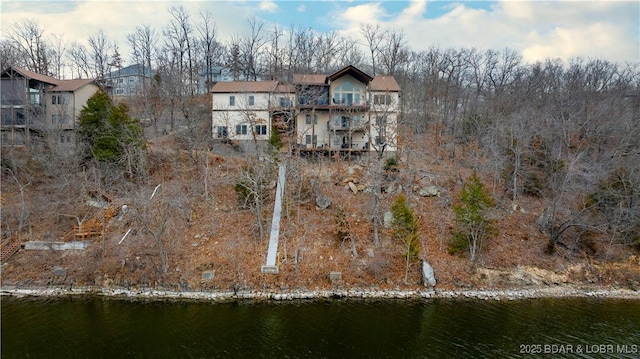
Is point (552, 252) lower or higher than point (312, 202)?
lower

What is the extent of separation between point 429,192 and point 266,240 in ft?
44.6

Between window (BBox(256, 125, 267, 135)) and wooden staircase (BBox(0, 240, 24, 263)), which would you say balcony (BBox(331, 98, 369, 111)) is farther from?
wooden staircase (BBox(0, 240, 24, 263))

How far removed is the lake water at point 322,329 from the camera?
16.8 meters

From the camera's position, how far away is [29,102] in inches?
1478

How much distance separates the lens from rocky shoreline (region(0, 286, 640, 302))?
22.3 meters

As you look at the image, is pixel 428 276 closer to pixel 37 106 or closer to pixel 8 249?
pixel 8 249

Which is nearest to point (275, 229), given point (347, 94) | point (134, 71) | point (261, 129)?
point (261, 129)

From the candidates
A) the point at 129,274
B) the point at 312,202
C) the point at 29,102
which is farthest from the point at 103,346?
the point at 29,102

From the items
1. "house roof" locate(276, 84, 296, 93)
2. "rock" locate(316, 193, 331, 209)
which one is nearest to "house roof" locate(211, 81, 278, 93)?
"house roof" locate(276, 84, 296, 93)

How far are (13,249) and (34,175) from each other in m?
8.05

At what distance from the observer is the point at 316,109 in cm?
3656

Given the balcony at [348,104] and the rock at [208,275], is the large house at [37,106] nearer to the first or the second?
the rock at [208,275]

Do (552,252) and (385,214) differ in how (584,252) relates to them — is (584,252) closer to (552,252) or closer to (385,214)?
(552,252)

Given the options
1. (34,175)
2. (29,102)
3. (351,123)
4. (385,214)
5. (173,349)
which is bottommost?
(173,349)
